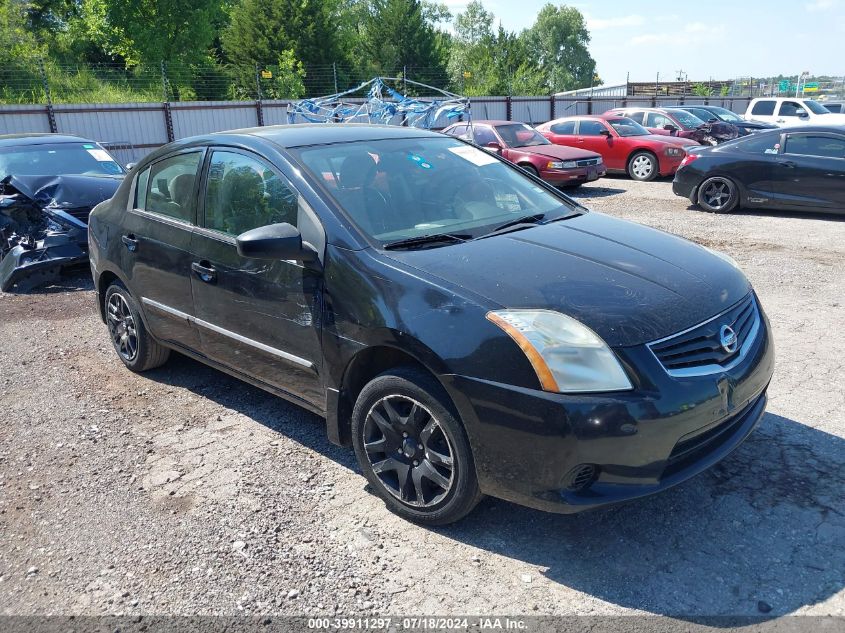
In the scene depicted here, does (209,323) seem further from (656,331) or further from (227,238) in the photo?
(656,331)

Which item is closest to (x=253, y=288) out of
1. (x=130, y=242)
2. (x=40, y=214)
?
(x=130, y=242)

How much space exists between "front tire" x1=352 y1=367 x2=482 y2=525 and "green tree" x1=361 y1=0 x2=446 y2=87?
48807 mm

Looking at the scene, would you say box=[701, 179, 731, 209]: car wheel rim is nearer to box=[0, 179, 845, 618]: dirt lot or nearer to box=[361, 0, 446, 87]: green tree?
box=[0, 179, 845, 618]: dirt lot

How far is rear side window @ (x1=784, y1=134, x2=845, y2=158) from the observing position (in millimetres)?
10195

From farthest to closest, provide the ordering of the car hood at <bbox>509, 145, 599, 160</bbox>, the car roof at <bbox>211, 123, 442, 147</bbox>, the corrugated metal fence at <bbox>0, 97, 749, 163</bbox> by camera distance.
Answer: the corrugated metal fence at <bbox>0, 97, 749, 163</bbox>, the car hood at <bbox>509, 145, 599, 160</bbox>, the car roof at <bbox>211, 123, 442, 147</bbox>

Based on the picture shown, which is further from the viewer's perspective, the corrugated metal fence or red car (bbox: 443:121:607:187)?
the corrugated metal fence

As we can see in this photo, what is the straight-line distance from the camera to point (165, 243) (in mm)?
4320

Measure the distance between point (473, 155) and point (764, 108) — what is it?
21943 millimetres

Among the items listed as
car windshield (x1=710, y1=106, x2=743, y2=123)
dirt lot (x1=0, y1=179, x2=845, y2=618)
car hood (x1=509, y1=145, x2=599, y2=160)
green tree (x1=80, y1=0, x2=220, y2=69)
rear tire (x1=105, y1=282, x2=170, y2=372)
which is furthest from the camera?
green tree (x1=80, y1=0, x2=220, y2=69)

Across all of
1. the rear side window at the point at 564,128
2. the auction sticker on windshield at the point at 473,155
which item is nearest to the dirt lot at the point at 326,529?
the auction sticker on windshield at the point at 473,155

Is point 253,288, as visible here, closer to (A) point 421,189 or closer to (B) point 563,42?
(A) point 421,189

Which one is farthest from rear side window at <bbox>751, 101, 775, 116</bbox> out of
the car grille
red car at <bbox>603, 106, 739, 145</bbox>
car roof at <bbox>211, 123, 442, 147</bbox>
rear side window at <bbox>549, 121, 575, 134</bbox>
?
the car grille

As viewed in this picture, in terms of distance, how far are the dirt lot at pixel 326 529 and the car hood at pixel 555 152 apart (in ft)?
31.7

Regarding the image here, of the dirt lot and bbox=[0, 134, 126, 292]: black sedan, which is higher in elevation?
bbox=[0, 134, 126, 292]: black sedan
